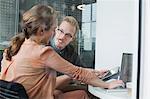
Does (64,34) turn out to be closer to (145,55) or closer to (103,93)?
(103,93)

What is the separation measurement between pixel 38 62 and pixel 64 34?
1.11 ft

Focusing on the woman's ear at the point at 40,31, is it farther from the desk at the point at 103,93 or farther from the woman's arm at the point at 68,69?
the desk at the point at 103,93

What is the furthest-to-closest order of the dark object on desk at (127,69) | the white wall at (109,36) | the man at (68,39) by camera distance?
the white wall at (109,36)
the man at (68,39)
the dark object on desk at (127,69)

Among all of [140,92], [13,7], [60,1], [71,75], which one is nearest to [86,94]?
[71,75]

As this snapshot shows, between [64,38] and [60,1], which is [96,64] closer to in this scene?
[64,38]

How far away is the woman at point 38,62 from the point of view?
1.56 metres

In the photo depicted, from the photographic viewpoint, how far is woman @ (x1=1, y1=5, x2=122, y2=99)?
5.11 feet

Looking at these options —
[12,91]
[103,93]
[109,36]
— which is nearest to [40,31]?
[12,91]

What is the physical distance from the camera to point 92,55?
203cm

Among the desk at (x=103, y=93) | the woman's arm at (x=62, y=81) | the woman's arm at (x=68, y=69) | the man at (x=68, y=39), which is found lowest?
the desk at (x=103, y=93)

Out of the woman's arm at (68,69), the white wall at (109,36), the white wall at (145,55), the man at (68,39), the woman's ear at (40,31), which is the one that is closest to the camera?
the white wall at (145,55)

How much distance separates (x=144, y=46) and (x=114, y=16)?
1407 mm

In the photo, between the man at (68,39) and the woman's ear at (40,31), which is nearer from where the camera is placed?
the woman's ear at (40,31)

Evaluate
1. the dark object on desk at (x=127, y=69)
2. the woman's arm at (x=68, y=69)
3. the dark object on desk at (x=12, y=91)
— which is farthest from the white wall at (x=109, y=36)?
the dark object on desk at (x=12, y=91)
